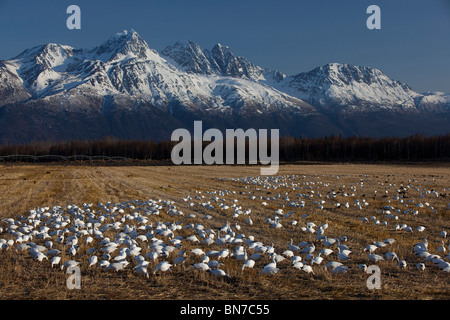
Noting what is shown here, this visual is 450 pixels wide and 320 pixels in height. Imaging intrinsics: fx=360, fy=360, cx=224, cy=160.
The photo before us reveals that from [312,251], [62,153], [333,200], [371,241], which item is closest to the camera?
[312,251]

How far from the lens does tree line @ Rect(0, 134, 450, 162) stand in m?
116

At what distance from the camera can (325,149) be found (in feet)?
428

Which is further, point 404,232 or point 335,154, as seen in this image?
point 335,154

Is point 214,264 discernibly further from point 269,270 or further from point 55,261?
point 55,261

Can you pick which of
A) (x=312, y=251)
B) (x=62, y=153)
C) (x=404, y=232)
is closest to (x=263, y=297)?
(x=312, y=251)

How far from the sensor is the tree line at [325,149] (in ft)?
380

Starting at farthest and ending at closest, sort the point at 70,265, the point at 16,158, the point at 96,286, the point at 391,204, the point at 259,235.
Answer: the point at 16,158, the point at 391,204, the point at 259,235, the point at 70,265, the point at 96,286

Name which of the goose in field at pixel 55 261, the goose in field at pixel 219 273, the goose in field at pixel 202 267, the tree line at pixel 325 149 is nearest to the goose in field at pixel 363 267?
the goose in field at pixel 219 273

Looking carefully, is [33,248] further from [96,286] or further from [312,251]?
[312,251]

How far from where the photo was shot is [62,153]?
153 m

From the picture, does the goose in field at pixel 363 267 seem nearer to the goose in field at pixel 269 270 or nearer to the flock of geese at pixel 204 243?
the flock of geese at pixel 204 243

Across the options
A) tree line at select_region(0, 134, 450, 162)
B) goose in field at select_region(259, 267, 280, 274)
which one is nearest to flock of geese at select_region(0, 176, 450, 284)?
goose in field at select_region(259, 267, 280, 274)

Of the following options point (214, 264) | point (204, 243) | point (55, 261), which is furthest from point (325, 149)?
point (55, 261)
